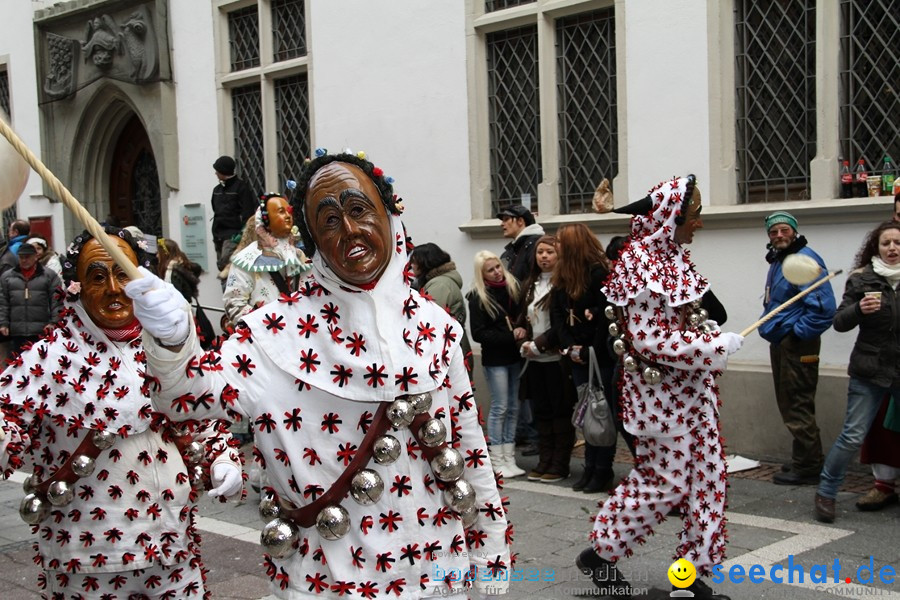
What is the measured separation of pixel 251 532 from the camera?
637 cm

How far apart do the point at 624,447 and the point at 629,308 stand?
3928 mm

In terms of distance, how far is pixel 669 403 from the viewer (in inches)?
187

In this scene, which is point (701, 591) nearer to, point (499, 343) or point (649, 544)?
point (649, 544)

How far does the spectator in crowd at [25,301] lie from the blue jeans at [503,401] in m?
5.43

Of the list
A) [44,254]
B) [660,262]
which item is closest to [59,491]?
[660,262]

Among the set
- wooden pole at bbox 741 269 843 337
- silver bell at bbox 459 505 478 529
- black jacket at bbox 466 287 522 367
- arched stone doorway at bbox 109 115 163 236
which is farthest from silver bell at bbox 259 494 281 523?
arched stone doorway at bbox 109 115 163 236

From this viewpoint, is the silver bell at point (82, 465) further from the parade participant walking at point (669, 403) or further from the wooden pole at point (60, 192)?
the parade participant walking at point (669, 403)

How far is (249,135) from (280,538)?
10.6 m

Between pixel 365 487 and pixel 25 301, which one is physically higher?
pixel 25 301

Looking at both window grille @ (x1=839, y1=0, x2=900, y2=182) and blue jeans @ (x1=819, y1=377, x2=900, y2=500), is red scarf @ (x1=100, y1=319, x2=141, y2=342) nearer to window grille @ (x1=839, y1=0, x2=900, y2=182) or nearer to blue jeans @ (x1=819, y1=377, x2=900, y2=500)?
blue jeans @ (x1=819, y1=377, x2=900, y2=500)

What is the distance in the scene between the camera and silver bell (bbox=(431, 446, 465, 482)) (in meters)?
2.71

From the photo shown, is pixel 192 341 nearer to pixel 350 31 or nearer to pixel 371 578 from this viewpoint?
pixel 371 578

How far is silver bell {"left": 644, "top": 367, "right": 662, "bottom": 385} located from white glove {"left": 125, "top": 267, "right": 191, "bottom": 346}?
293 centimetres

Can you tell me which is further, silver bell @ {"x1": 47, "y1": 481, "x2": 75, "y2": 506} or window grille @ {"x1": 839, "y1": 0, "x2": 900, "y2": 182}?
window grille @ {"x1": 839, "y1": 0, "x2": 900, "y2": 182}
